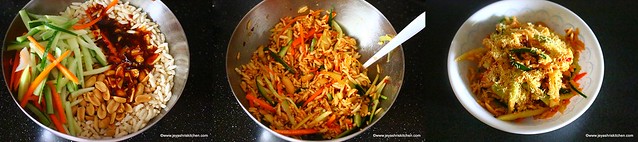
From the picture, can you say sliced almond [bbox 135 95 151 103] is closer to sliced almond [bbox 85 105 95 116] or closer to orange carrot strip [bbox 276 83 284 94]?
sliced almond [bbox 85 105 95 116]

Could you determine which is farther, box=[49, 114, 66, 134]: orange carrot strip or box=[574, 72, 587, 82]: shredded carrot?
box=[574, 72, 587, 82]: shredded carrot

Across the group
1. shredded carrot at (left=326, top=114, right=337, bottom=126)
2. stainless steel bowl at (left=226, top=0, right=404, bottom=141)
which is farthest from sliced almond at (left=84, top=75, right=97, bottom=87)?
shredded carrot at (left=326, top=114, right=337, bottom=126)

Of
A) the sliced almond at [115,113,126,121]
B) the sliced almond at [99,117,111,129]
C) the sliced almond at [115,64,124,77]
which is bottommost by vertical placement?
the sliced almond at [99,117,111,129]

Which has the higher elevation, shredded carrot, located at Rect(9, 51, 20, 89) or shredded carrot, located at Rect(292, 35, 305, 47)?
shredded carrot, located at Rect(292, 35, 305, 47)

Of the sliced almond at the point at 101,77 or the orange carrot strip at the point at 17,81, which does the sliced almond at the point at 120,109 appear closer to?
the sliced almond at the point at 101,77

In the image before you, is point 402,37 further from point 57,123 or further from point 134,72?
point 57,123

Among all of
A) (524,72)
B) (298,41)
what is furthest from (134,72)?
(524,72)

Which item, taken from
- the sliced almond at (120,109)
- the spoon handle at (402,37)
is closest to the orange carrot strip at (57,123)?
the sliced almond at (120,109)
